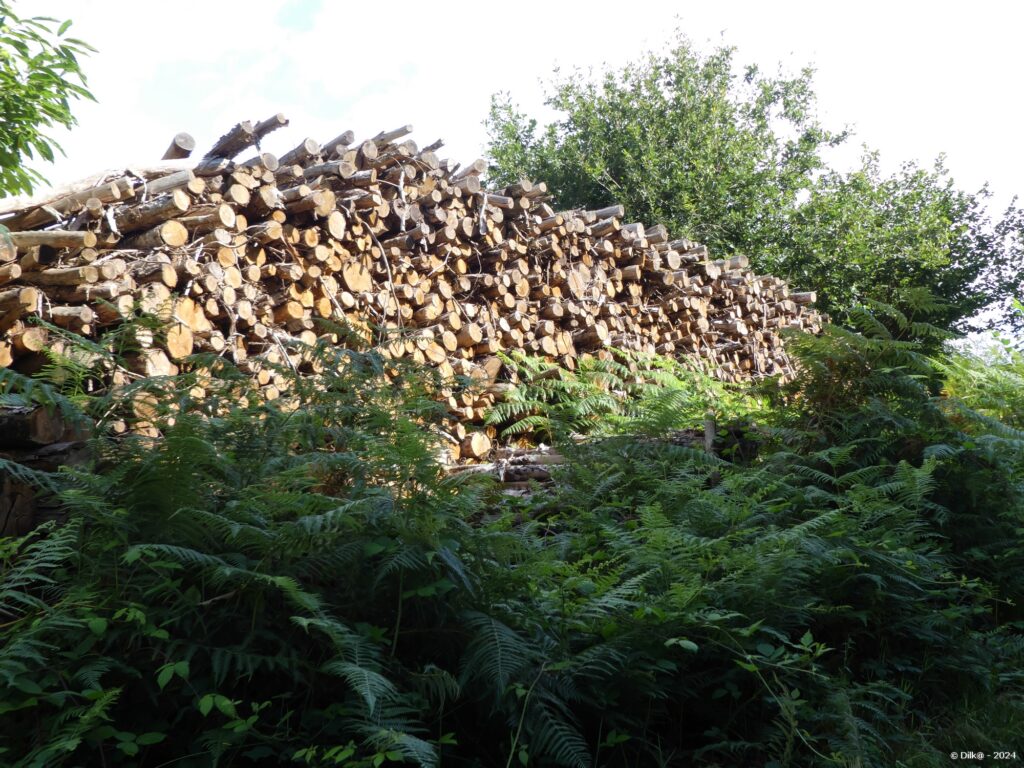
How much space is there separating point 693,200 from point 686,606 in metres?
13.6

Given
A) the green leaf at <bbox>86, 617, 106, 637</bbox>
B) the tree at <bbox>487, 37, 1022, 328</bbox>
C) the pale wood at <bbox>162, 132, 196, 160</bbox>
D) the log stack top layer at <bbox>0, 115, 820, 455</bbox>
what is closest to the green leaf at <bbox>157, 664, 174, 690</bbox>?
the green leaf at <bbox>86, 617, 106, 637</bbox>

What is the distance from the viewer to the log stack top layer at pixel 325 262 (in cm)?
418

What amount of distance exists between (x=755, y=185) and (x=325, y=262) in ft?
39.1

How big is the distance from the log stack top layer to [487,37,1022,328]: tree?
7549 millimetres

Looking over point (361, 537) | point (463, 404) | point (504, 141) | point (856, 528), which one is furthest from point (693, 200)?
point (361, 537)

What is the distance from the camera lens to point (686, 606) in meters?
2.48

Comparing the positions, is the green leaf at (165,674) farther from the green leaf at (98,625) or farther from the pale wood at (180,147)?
the pale wood at (180,147)

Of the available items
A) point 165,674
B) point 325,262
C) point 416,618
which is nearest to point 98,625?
point 165,674

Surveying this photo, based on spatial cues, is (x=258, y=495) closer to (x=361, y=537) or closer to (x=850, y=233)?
(x=361, y=537)

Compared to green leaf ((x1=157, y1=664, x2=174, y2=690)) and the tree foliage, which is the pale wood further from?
green leaf ((x1=157, y1=664, x2=174, y2=690))

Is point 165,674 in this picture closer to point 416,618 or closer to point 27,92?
point 416,618

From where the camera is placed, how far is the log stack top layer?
13.7ft

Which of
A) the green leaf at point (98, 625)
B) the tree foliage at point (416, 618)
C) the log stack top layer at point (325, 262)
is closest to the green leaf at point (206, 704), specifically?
the tree foliage at point (416, 618)

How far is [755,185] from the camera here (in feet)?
50.2
